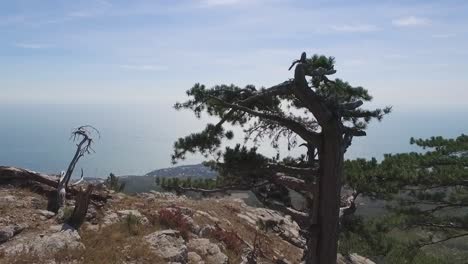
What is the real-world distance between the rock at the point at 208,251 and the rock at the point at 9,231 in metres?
4.87

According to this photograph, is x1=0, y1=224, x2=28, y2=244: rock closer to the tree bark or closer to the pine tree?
the pine tree

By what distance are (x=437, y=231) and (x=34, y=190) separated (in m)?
20.8

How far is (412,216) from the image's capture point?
78.1 feet

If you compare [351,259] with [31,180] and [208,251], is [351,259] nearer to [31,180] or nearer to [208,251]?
[208,251]

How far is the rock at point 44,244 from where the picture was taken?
11.1 meters

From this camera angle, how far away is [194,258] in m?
13.0

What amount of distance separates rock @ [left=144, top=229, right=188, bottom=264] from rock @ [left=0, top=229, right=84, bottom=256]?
6.68ft

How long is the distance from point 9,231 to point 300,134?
8.24 m

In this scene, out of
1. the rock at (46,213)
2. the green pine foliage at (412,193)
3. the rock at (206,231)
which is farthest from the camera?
the rock at (206,231)

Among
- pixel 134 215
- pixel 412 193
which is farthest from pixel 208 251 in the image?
pixel 412 193

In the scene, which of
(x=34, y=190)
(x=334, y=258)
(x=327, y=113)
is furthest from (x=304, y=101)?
(x=34, y=190)

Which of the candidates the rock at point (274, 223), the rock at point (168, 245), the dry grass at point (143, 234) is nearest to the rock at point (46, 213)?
the dry grass at point (143, 234)

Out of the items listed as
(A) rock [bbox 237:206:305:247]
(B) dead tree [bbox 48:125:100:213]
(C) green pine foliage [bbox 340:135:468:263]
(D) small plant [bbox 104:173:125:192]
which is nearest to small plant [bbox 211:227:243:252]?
(A) rock [bbox 237:206:305:247]

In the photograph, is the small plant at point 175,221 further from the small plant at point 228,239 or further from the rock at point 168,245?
the small plant at point 228,239
